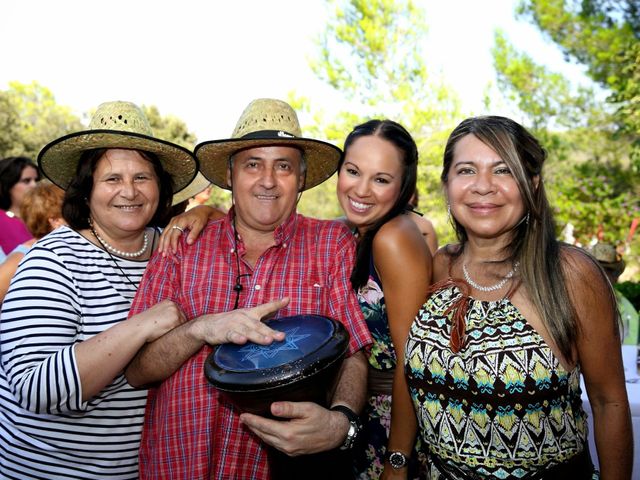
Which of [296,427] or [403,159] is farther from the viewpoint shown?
[403,159]

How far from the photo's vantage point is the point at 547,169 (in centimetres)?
1609

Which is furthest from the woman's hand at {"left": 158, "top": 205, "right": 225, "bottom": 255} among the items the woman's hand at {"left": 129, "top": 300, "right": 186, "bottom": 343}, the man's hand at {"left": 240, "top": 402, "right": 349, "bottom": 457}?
the man's hand at {"left": 240, "top": 402, "right": 349, "bottom": 457}

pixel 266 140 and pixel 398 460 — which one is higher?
pixel 266 140

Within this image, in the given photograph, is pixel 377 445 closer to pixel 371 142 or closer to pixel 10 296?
pixel 371 142

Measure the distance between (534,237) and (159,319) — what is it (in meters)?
1.52

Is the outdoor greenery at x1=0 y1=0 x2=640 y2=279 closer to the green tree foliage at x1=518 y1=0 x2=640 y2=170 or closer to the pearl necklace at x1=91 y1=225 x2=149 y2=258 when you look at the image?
the green tree foliage at x1=518 y1=0 x2=640 y2=170

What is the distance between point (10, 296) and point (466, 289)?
1.85 m

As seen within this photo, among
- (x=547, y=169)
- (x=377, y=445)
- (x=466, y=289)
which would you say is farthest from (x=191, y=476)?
(x=547, y=169)

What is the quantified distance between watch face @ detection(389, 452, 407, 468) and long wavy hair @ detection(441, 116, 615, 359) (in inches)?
34.1

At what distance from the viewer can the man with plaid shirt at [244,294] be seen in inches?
86.0

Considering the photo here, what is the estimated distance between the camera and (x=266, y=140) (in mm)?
2512

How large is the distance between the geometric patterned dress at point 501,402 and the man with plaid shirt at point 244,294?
368 millimetres

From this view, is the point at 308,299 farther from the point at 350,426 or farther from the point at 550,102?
the point at 550,102

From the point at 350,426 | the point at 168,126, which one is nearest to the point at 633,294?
the point at 350,426
